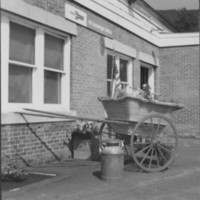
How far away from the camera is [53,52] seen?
881 cm

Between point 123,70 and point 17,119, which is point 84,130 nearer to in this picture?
point 17,119

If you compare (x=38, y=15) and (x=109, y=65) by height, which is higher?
(x=38, y=15)

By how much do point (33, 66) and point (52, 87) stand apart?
0.96 meters

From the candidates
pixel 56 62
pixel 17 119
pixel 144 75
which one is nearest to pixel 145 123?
pixel 17 119

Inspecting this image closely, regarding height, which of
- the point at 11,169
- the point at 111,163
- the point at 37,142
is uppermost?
the point at 37,142

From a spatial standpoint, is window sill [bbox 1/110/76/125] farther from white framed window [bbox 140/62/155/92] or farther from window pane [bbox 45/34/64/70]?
white framed window [bbox 140/62/155/92]

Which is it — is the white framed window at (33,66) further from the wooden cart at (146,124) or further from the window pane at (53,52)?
the wooden cart at (146,124)

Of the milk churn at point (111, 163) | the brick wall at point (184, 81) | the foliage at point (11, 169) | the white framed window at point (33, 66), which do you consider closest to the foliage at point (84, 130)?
the white framed window at point (33, 66)

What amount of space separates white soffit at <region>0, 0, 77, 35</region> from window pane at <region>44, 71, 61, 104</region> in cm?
104

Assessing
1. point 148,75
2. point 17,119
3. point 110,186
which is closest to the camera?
point 110,186

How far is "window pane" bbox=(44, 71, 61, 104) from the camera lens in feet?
28.3

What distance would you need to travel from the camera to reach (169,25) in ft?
73.0

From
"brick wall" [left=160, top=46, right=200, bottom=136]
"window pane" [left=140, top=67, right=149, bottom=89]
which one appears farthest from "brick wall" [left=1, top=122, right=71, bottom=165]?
"brick wall" [left=160, top=46, right=200, bottom=136]

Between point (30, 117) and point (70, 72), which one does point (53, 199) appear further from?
point (70, 72)
